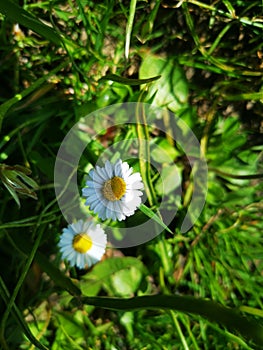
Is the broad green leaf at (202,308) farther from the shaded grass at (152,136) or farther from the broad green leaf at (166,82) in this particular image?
the broad green leaf at (166,82)

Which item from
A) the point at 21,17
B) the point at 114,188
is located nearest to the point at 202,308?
the point at 114,188

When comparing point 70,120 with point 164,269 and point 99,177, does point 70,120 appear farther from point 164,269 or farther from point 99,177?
point 164,269

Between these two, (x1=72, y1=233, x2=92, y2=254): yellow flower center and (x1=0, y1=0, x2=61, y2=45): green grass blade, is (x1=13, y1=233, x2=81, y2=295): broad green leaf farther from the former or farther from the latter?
(x1=0, y1=0, x2=61, y2=45): green grass blade

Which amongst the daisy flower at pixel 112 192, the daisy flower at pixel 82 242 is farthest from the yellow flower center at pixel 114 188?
the daisy flower at pixel 82 242

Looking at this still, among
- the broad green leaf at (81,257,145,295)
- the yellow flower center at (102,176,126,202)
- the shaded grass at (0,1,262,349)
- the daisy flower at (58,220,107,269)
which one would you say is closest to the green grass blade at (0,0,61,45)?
the shaded grass at (0,1,262,349)

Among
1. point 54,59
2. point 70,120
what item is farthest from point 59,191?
point 54,59

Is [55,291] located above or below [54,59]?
below
